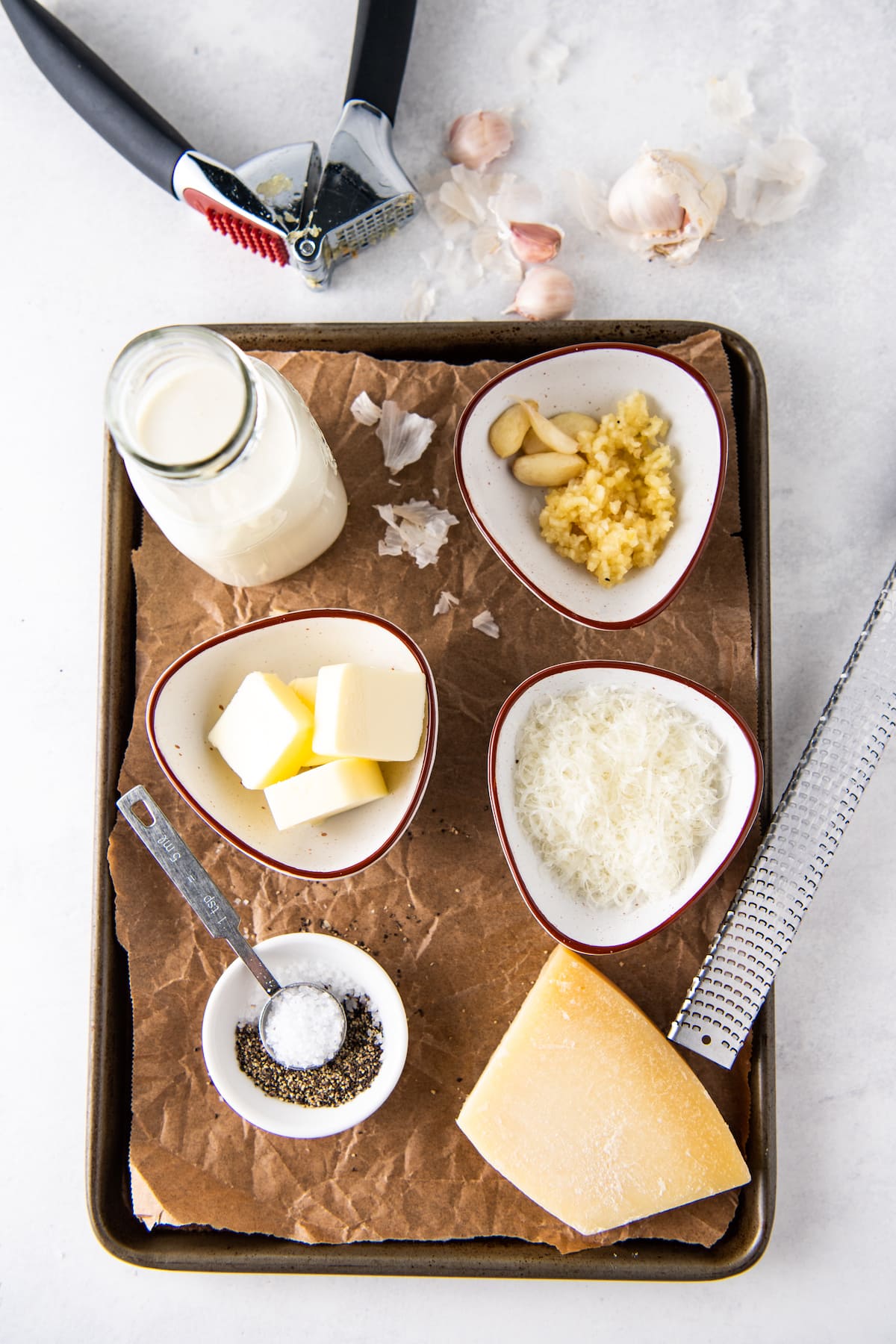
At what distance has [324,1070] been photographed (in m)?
1.35

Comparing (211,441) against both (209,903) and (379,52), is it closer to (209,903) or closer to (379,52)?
(209,903)

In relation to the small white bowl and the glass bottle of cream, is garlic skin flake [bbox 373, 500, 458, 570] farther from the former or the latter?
the small white bowl

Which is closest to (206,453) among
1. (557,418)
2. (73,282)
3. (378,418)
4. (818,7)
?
(378,418)

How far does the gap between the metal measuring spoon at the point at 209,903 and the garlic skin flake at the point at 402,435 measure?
2.08 ft

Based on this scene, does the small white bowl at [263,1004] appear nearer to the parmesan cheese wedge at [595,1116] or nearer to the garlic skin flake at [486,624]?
the parmesan cheese wedge at [595,1116]

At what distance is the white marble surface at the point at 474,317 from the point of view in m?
1.58

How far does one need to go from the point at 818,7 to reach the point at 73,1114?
2.31m

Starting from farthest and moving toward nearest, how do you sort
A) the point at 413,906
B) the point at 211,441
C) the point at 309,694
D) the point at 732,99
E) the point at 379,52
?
the point at 732,99
the point at 379,52
the point at 413,906
the point at 309,694
the point at 211,441

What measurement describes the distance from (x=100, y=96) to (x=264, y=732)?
1.08 m

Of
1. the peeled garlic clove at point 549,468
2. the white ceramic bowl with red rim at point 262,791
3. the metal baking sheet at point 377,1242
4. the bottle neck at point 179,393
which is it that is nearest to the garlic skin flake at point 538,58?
the metal baking sheet at point 377,1242

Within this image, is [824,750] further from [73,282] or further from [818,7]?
[73,282]

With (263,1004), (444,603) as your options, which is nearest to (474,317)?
(444,603)

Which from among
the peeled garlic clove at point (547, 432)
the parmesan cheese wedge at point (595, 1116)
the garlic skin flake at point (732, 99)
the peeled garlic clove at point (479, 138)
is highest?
the peeled garlic clove at point (479, 138)

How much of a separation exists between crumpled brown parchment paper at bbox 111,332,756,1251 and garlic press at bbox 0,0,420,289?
Result: 0.23 metres
